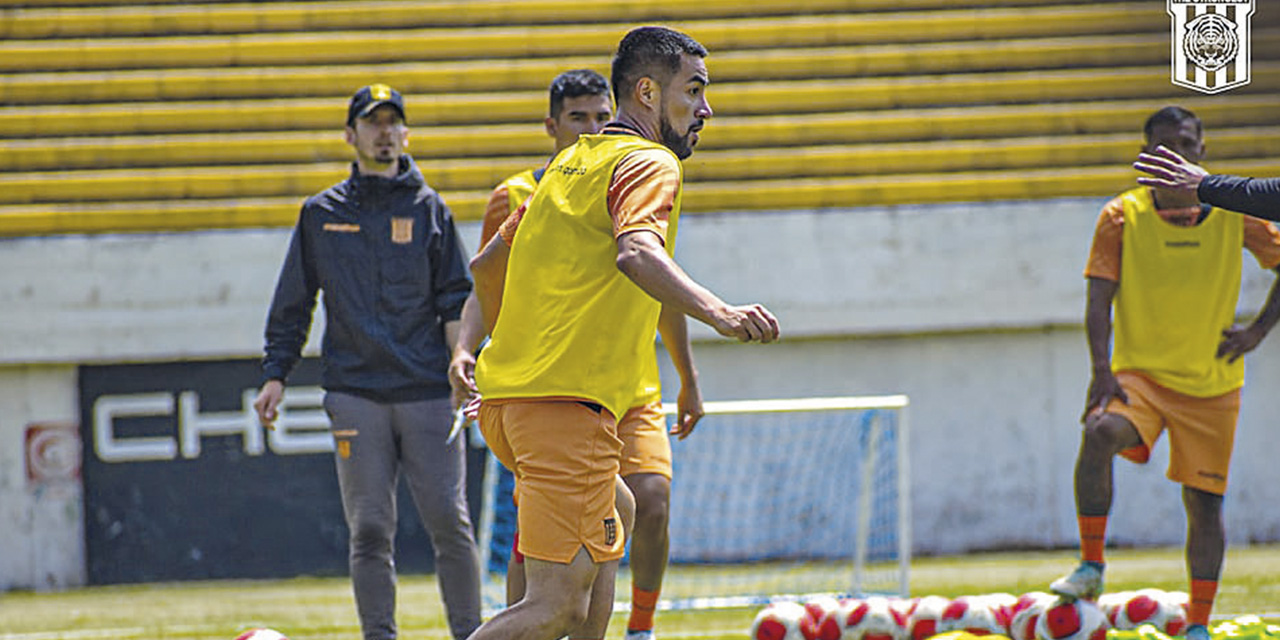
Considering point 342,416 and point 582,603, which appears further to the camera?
point 342,416

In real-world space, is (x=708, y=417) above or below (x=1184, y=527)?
above

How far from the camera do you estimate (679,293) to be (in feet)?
12.7

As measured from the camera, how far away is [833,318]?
11.2 meters

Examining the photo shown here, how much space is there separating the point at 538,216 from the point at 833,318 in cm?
696

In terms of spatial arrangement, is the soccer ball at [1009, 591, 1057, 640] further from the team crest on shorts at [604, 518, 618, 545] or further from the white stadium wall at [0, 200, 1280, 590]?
the white stadium wall at [0, 200, 1280, 590]

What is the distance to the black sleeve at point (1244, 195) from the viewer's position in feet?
17.3

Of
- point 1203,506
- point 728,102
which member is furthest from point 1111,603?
A: point 728,102

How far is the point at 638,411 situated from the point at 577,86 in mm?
1196

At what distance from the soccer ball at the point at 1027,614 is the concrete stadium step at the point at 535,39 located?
6032 millimetres

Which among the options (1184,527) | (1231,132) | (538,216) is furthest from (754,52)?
(538,216)

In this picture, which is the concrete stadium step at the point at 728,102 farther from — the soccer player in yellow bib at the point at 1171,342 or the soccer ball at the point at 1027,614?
the soccer ball at the point at 1027,614

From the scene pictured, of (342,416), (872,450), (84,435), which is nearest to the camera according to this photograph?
(342,416)

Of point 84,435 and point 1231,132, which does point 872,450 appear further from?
point 84,435

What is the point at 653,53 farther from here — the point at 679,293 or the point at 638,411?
the point at 638,411
